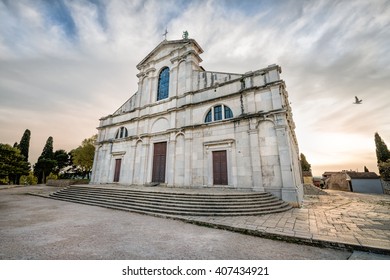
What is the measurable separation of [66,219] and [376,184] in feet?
123

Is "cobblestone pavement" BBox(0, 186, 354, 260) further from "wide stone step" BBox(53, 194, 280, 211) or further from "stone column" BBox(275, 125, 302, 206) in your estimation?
"stone column" BBox(275, 125, 302, 206)

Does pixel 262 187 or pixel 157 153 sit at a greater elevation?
pixel 157 153

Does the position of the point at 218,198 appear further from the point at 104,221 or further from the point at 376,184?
the point at 376,184

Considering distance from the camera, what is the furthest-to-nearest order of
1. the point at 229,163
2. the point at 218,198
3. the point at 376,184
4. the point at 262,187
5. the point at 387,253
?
the point at 376,184 < the point at 229,163 < the point at 262,187 < the point at 218,198 < the point at 387,253

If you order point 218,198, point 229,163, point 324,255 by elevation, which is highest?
point 229,163

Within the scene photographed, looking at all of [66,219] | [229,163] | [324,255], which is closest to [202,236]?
[324,255]

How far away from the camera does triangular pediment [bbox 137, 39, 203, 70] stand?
17.2 meters

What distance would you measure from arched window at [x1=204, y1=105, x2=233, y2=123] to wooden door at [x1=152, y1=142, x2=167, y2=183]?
5190 mm

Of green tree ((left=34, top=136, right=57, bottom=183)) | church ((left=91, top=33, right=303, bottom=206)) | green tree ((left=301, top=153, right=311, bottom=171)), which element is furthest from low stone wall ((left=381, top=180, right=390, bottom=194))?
green tree ((left=34, top=136, right=57, bottom=183))

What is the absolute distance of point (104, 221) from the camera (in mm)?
6641

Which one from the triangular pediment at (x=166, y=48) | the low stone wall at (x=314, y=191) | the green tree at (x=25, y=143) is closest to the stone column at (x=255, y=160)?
the triangular pediment at (x=166, y=48)

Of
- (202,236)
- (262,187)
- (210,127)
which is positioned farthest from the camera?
(210,127)

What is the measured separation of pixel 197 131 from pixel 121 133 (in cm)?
1060

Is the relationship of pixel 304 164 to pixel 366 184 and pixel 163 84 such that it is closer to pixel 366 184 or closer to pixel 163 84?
pixel 366 184
